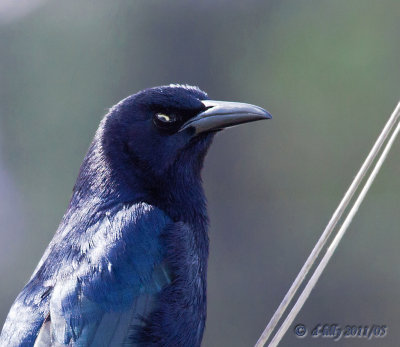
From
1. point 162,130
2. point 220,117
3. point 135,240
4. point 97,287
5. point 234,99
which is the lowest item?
point 234,99

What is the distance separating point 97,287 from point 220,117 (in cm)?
87

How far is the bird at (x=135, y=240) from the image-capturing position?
294cm

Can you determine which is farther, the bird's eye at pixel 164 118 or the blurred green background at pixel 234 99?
the blurred green background at pixel 234 99

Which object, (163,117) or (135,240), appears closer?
(135,240)

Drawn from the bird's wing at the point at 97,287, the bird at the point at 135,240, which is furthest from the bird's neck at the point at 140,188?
the bird's wing at the point at 97,287

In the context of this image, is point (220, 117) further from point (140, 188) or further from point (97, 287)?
point (97, 287)

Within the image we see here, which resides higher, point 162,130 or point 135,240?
point 162,130

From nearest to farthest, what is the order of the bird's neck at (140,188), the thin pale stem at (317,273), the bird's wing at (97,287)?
the thin pale stem at (317,273) < the bird's wing at (97,287) < the bird's neck at (140,188)

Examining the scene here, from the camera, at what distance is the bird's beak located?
3359 millimetres

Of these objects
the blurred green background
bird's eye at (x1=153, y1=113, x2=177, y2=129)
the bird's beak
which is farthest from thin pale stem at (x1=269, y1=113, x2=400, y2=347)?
the blurred green background

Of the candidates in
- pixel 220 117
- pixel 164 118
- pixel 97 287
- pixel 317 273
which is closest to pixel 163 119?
pixel 164 118

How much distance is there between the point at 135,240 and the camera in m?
3.12

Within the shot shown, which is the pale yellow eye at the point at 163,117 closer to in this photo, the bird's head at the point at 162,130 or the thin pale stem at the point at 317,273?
the bird's head at the point at 162,130

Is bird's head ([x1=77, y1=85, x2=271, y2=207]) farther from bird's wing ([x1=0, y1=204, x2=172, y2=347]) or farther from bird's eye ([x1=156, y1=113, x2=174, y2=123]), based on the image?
bird's wing ([x1=0, y1=204, x2=172, y2=347])
